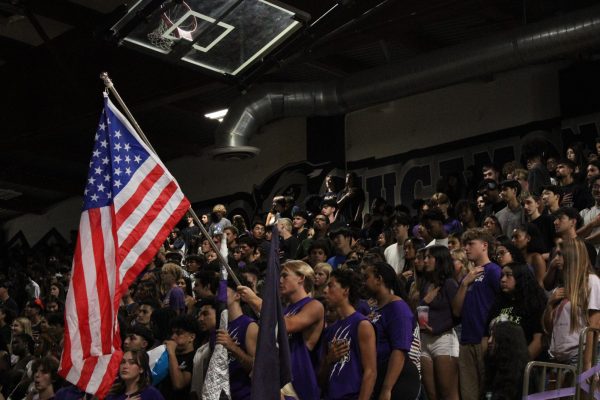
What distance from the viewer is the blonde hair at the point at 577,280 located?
20.5 feet

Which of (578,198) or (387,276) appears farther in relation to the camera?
(578,198)

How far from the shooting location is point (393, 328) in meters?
6.26

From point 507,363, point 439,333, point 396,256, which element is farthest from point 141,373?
point 396,256

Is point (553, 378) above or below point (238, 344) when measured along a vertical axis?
below

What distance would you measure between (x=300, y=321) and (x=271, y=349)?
0.85 m

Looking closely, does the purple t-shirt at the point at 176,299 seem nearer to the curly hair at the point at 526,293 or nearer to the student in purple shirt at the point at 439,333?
the student in purple shirt at the point at 439,333

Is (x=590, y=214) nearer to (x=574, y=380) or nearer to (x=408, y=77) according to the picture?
(x=574, y=380)

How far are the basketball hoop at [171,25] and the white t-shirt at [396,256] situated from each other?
158 inches

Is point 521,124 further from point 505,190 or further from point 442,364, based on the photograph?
point 442,364

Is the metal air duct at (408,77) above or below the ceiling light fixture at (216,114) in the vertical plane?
below

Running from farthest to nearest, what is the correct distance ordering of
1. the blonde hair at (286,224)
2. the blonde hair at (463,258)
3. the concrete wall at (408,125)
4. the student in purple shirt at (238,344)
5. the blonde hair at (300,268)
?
1. the concrete wall at (408,125)
2. the blonde hair at (286,224)
3. the blonde hair at (463,258)
4. the student in purple shirt at (238,344)
5. the blonde hair at (300,268)

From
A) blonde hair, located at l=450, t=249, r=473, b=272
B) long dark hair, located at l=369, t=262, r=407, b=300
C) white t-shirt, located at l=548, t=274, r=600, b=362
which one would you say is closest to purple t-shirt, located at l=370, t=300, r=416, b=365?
long dark hair, located at l=369, t=262, r=407, b=300

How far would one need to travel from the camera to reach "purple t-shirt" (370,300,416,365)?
6.20 meters

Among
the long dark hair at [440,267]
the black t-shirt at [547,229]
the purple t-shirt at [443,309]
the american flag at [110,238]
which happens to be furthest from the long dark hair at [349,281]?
the black t-shirt at [547,229]
